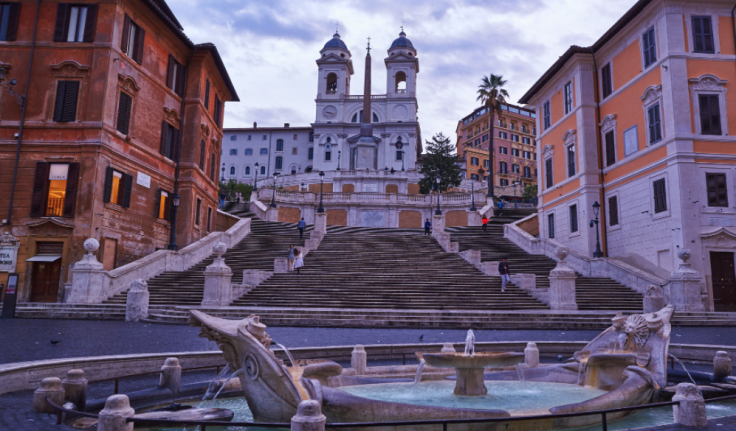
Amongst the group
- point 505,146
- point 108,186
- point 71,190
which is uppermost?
point 505,146

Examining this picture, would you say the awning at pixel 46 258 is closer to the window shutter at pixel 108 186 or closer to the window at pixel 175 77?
the window shutter at pixel 108 186

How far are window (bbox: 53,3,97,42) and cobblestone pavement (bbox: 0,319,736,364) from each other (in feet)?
46.1

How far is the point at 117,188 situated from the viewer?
81.2 feet

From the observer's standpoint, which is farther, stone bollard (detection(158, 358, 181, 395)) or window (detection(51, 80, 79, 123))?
window (detection(51, 80, 79, 123))

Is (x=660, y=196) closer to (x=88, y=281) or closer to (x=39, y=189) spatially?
(x=88, y=281)

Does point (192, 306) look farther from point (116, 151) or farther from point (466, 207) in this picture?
point (466, 207)

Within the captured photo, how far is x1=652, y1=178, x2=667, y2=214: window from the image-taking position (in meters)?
24.1

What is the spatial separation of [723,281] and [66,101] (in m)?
30.3

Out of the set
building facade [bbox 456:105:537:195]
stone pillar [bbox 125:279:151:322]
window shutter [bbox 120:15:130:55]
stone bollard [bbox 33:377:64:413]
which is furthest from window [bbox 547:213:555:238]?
building facade [bbox 456:105:537:195]

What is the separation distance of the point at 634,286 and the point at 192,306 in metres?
18.1

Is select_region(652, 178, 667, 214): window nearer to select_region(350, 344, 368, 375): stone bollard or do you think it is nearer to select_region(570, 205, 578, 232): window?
select_region(570, 205, 578, 232): window

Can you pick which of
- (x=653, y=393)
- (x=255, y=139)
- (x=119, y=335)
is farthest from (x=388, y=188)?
(x=653, y=393)

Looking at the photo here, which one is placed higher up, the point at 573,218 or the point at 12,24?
the point at 12,24

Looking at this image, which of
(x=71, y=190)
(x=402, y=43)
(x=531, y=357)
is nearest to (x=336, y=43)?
(x=402, y=43)
